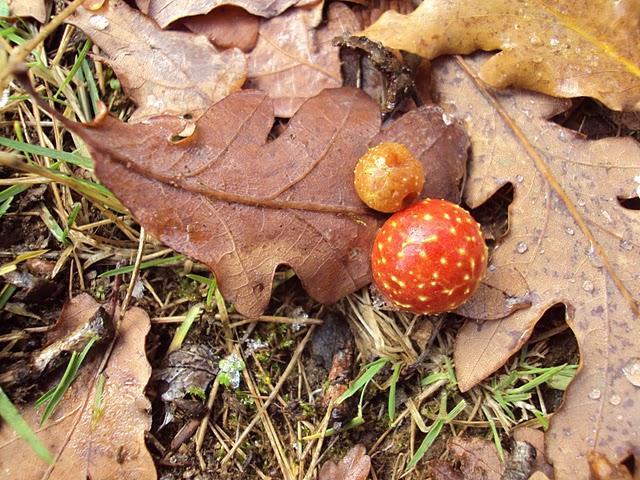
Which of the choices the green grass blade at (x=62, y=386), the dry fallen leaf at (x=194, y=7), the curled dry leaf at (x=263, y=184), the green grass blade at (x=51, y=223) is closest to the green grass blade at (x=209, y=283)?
the curled dry leaf at (x=263, y=184)

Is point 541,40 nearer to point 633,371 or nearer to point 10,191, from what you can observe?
point 633,371

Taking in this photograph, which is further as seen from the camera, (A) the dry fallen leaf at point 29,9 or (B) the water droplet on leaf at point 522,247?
(A) the dry fallen leaf at point 29,9

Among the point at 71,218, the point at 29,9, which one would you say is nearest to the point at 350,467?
the point at 71,218

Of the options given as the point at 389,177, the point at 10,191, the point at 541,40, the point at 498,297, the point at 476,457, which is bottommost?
the point at 476,457

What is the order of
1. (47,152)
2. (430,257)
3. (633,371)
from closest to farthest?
(430,257) → (633,371) → (47,152)

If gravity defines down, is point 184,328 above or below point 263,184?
below

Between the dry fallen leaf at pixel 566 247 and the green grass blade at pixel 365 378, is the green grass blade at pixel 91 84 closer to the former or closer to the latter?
the dry fallen leaf at pixel 566 247
